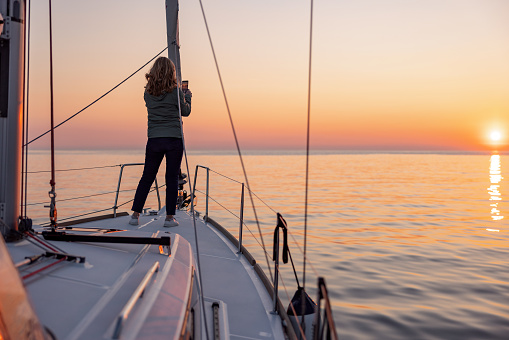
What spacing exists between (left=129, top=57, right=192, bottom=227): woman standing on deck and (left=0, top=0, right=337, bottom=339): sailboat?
49.6 inches

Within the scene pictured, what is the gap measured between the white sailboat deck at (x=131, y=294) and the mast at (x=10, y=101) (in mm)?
365

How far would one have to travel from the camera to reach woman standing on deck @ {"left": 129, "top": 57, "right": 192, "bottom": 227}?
4.10m

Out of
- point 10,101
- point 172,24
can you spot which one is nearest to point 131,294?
point 10,101

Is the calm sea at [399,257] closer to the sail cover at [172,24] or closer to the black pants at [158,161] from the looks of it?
the black pants at [158,161]

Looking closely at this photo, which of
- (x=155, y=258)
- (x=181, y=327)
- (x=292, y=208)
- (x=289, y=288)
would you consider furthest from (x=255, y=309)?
(x=292, y=208)

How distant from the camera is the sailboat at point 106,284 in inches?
50.1

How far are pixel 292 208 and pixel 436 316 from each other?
8355 millimetres

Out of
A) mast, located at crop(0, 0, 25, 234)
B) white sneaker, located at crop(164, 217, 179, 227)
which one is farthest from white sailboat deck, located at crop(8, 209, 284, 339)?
white sneaker, located at crop(164, 217, 179, 227)

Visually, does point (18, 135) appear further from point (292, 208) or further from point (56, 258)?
point (292, 208)

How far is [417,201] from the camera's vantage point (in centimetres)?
1521

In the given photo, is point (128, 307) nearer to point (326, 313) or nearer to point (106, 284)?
point (106, 284)

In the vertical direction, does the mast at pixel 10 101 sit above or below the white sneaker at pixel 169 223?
above

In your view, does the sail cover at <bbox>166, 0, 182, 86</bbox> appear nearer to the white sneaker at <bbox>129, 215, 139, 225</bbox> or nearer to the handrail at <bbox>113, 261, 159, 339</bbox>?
the white sneaker at <bbox>129, 215, 139, 225</bbox>

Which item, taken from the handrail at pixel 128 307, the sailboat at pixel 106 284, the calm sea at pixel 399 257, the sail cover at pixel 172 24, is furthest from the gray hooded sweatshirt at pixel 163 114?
the handrail at pixel 128 307
